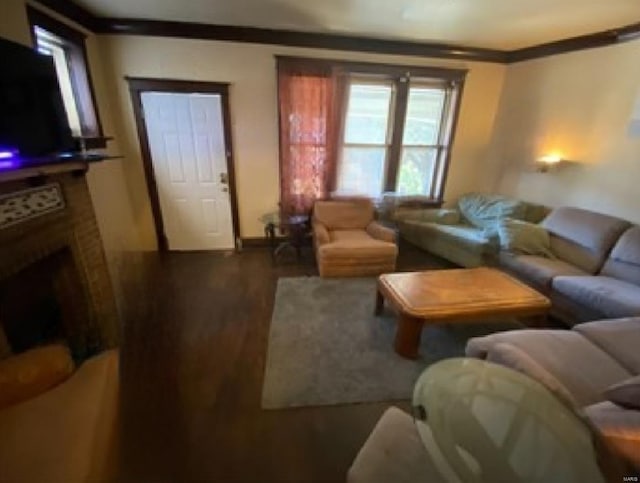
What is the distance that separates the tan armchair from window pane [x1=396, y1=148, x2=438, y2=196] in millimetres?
784

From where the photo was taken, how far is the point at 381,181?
14.6 ft

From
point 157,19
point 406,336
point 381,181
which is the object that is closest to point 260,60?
point 157,19

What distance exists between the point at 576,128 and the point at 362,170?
2436 millimetres

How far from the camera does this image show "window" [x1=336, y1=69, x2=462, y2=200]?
3.99m

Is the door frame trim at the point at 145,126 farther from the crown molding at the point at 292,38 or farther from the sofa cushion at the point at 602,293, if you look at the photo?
the sofa cushion at the point at 602,293

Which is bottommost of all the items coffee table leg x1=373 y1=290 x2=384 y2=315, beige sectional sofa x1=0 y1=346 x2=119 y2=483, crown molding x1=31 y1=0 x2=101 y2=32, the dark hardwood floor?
the dark hardwood floor

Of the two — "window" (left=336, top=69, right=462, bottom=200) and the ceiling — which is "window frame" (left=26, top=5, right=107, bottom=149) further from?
"window" (left=336, top=69, right=462, bottom=200)

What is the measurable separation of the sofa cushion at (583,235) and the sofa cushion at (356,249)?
167 cm

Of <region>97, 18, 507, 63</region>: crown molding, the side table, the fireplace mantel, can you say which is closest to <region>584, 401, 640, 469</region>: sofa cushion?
the fireplace mantel

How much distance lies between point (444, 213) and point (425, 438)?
137 inches

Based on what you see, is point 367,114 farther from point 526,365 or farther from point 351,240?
point 526,365

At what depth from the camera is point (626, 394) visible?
4.42 ft

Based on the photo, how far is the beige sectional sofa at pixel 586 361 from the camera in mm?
1280

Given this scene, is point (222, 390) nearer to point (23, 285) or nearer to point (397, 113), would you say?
point (23, 285)
